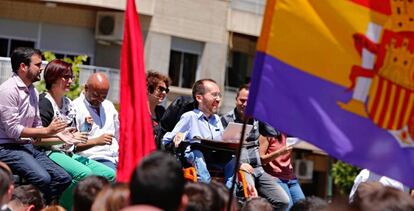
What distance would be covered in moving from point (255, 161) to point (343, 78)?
147 inches

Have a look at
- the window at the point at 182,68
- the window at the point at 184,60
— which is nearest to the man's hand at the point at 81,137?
the window at the point at 184,60

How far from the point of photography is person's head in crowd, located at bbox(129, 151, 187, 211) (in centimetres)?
514

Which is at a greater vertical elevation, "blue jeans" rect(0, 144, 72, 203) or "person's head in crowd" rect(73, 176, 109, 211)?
"person's head in crowd" rect(73, 176, 109, 211)

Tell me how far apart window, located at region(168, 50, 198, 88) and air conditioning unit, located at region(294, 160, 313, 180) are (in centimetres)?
569

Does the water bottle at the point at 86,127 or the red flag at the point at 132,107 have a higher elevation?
the red flag at the point at 132,107

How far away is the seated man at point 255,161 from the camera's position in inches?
417

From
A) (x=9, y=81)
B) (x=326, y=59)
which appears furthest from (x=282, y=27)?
(x=9, y=81)

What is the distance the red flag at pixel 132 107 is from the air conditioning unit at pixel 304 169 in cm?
2716

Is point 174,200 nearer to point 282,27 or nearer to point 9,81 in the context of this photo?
point 282,27

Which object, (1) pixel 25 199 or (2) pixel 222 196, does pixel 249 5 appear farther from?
(2) pixel 222 196

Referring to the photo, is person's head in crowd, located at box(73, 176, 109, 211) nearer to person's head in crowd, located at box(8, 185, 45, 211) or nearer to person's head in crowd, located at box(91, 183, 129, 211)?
person's head in crowd, located at box(91, 183, 129, 211)

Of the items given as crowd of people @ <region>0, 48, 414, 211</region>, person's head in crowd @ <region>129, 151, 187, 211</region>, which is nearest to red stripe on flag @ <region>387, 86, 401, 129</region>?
crowd of people @ <region>0, 48, 414, 211</region>

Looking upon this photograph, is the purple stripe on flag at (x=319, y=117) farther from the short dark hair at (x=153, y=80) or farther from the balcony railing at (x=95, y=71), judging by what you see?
the balcony railing at (x=95, y=71)

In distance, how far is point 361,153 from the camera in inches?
271
